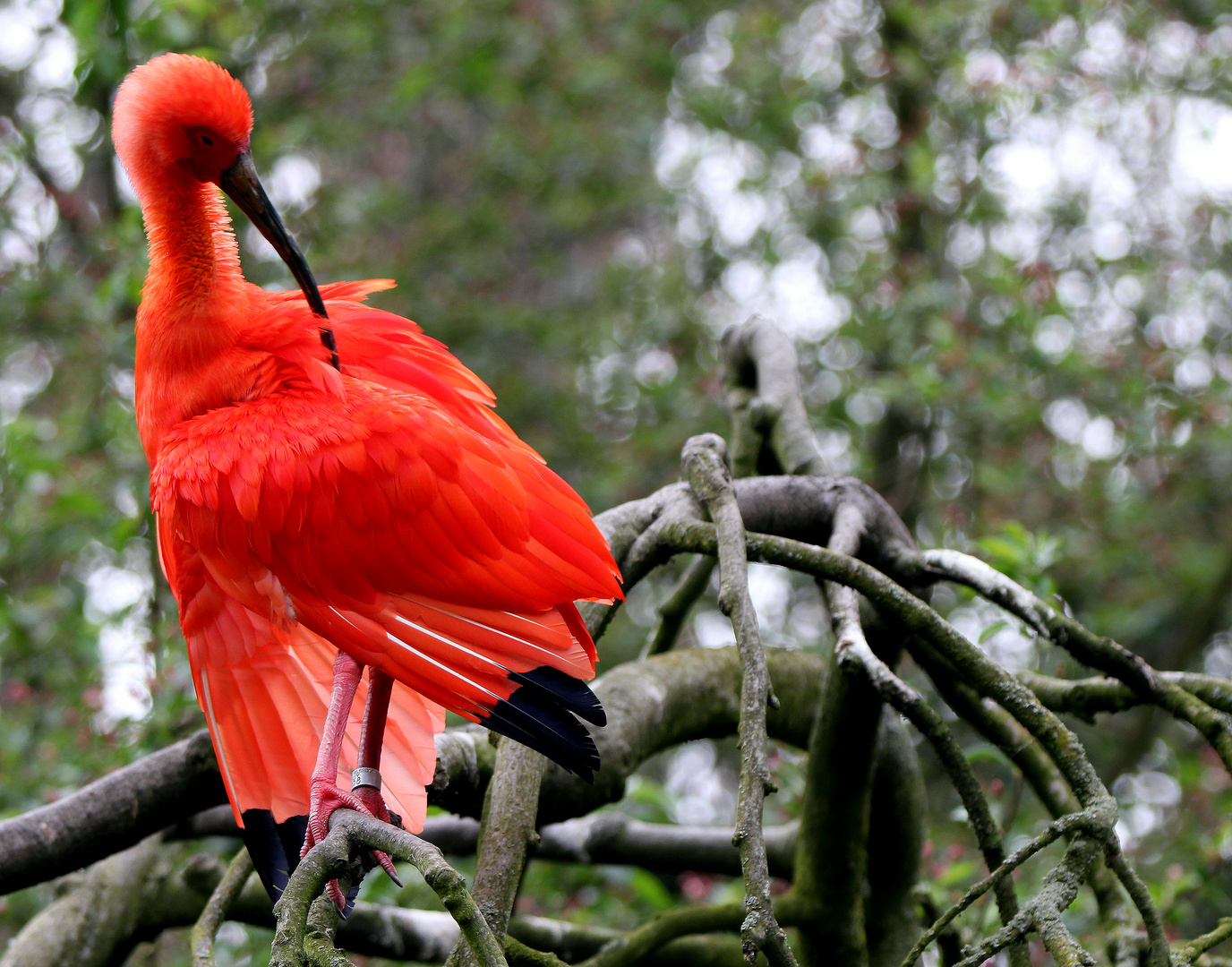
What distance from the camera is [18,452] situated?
149 inches

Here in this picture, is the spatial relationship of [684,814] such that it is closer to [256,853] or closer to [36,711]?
[36,711]

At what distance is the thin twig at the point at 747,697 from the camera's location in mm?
1287

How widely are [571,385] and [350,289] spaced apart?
391 cm

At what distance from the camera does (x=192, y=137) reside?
2371 mm

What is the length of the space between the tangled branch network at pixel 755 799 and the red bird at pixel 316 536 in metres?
0.12

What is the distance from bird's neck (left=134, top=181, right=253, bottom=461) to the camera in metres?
2.31

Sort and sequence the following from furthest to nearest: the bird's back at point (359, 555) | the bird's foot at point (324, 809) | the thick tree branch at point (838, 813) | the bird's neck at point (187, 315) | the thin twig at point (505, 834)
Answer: the bird's neck at point (187, 315) < the thick tree branch at point (838, 813) < the bird's back at point (359, 555) < the bird's foot at point (324, 809) < the thin twig at point (505, 834)

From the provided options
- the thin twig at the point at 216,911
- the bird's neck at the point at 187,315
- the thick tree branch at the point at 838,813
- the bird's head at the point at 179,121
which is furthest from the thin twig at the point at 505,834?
the bird's head at the point at 179,121

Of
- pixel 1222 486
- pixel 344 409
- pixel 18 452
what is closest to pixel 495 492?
pixel 344 409

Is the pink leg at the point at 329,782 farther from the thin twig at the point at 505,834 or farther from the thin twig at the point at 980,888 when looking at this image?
the thin twig at the point at 980,888

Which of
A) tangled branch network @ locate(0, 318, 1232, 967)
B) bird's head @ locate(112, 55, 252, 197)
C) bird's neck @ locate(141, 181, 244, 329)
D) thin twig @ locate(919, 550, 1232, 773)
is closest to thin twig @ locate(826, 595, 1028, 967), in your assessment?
tangled branch network @ locate(0, 318, 1232, 967)

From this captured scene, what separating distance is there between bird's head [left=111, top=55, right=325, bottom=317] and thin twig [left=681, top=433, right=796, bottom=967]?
0.94 meters

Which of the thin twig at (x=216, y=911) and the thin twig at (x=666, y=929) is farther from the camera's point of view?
the thin twig at (x=666, y=929)

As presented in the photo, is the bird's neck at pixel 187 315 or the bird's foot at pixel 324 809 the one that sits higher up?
the bird's neck at pixel 187 315
